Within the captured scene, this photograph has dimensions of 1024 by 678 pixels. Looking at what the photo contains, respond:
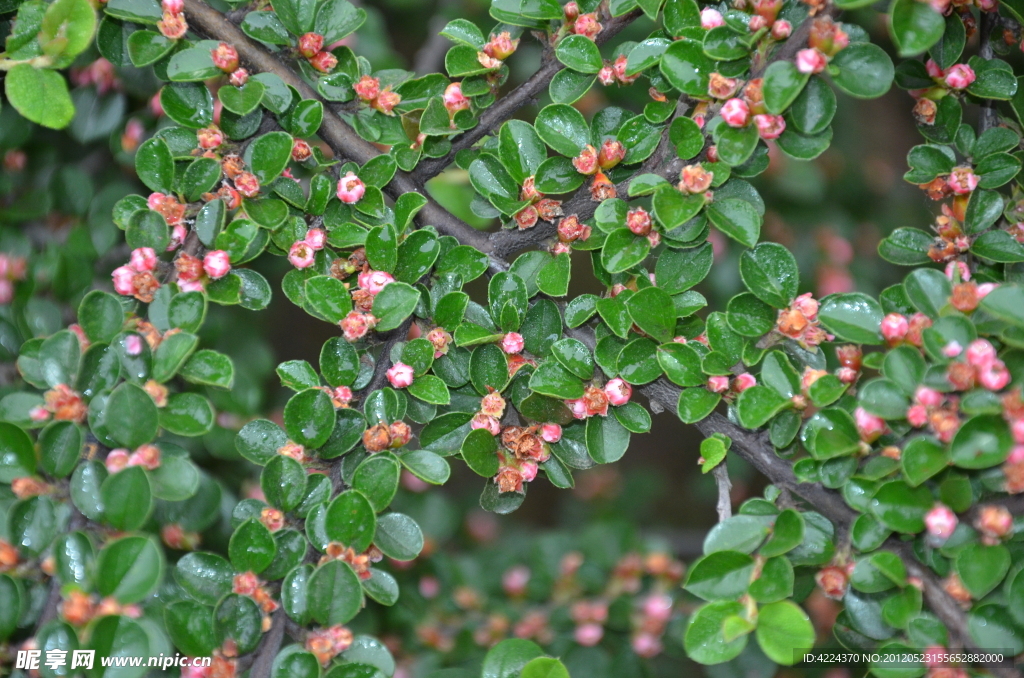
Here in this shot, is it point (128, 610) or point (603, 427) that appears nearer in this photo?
point (128, 610)

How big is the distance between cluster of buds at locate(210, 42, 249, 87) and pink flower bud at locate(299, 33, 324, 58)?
84mm

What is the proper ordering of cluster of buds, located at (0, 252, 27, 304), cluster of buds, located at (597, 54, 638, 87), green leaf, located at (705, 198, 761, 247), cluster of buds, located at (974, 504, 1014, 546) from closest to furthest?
cluster of buds, located at (974, 504, 1014, 546) → green leaf, located at (705, 198, 761, 247) → cluster of buds, located at (597, 54, 638, 87) → cluster of buds, located at (0, 252, 27, 304)

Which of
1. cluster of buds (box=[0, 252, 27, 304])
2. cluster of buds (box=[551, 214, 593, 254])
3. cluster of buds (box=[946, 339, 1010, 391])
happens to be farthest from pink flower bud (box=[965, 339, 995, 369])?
cluster of buds (box=[0, 252, 27, 304])

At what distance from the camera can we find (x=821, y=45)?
77cm

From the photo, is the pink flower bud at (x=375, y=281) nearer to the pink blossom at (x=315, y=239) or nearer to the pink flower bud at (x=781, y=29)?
the pink blossom at (x=315, y=239)

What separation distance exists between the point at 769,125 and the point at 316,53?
0.56 meters

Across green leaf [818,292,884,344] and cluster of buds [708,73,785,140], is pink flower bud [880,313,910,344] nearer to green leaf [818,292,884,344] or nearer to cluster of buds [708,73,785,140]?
green leaf [818,292,884,344]

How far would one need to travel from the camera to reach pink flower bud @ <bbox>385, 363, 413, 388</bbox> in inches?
34.6

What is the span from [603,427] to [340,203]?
1.41 feet

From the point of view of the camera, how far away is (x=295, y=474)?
831 millimetres

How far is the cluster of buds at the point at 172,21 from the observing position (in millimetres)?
897

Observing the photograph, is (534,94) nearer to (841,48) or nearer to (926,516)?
(841,48)

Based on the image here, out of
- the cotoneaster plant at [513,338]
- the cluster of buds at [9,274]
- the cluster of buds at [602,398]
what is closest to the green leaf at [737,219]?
the cotoneaster plant at [513,338]

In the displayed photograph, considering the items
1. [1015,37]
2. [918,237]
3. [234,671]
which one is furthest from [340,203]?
[1015,37]
